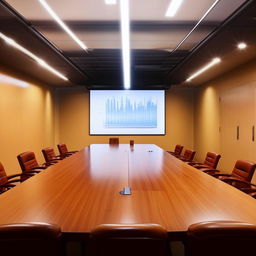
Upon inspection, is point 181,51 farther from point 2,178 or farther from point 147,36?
point 2,178

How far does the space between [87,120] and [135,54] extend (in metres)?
4.64

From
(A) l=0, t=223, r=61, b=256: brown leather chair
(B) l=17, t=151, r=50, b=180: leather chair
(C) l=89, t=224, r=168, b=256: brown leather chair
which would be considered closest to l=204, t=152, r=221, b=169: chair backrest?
(B) l=17, t=151, r=50, b=180: leather chair

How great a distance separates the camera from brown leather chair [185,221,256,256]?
1124mm

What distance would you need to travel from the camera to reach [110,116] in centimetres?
1009

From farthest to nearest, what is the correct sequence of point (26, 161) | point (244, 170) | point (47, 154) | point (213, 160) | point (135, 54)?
point (135, 54)
point (47, 154)
point (213, 160)
point (26, 161)
point (244, 170)

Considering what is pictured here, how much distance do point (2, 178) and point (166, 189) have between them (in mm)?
1926

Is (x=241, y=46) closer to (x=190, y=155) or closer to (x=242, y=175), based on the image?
(x=190, y=155)

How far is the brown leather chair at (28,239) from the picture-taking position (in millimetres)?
1133

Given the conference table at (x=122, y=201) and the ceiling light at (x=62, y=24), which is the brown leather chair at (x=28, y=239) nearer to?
the conference table at (x=122, y=201)

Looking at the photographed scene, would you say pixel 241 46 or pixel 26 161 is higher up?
pixel 241 46

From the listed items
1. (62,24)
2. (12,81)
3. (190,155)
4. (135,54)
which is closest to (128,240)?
(62,24)

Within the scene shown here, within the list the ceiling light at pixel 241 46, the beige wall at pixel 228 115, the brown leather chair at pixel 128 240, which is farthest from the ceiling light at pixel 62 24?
the beige wall at pixel 228 115

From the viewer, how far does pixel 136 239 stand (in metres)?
1.13

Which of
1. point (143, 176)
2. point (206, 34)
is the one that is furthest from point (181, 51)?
point (143, 176)
